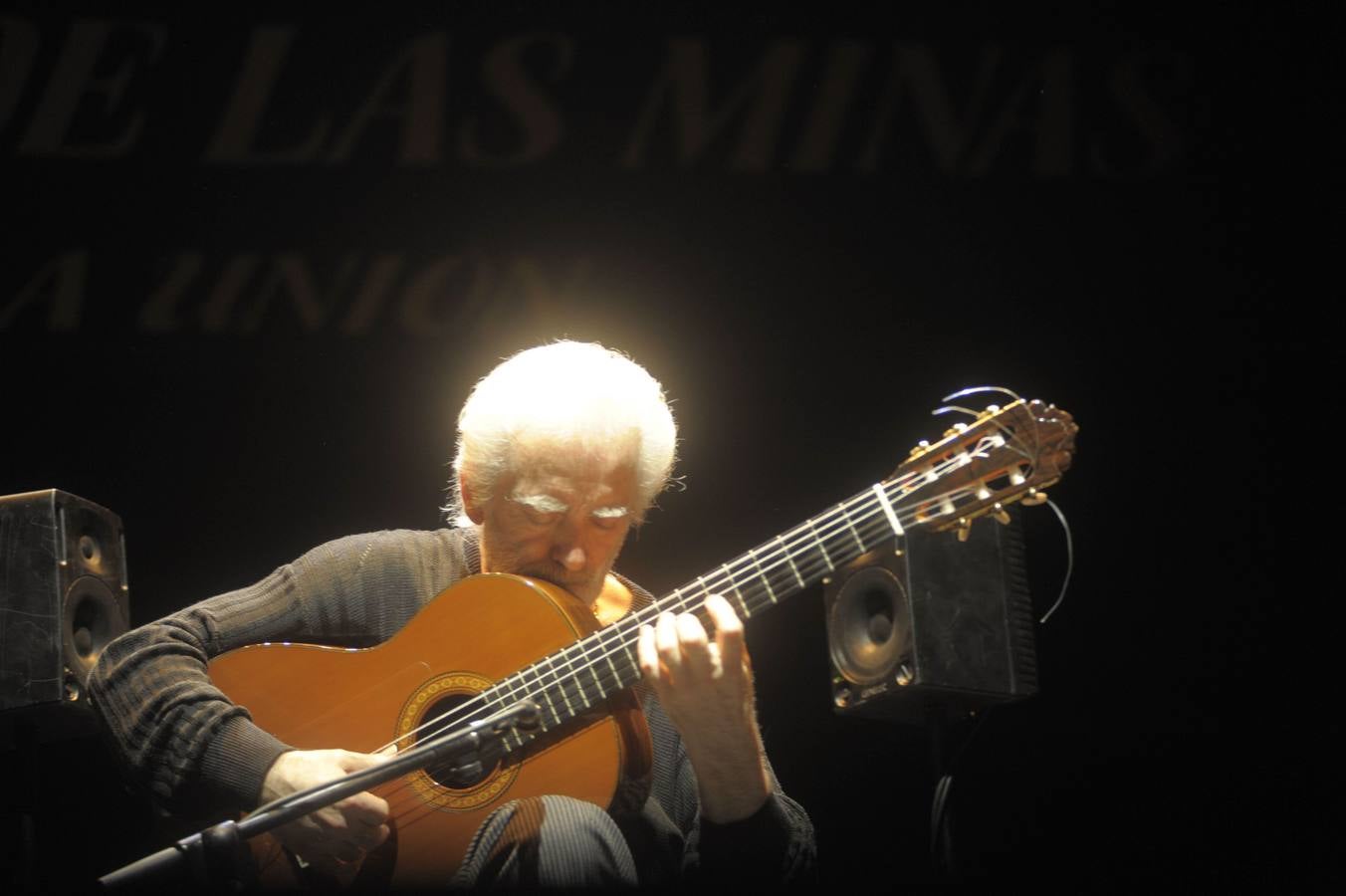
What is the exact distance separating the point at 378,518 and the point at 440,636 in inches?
40.4

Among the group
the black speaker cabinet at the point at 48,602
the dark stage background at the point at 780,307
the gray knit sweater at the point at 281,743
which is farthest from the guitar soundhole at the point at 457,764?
the dark stage background at the point at 780,307

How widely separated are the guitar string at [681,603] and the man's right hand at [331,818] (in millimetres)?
137

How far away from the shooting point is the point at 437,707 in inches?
87.8

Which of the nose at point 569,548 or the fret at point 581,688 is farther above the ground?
the nose at point 569,548

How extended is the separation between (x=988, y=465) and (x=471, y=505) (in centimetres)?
97

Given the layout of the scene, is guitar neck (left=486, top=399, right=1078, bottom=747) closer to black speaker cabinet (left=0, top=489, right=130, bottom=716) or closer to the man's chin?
the man's chin

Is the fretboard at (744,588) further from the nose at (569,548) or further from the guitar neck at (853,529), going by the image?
the nose at (569,548)

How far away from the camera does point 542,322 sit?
3.19m

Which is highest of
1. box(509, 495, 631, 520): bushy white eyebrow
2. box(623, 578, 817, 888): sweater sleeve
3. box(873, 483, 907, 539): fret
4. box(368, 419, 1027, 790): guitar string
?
box(509, 495, 631, 520): bushy white eyebrow

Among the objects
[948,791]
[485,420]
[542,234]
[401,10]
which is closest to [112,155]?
A: [401,10]

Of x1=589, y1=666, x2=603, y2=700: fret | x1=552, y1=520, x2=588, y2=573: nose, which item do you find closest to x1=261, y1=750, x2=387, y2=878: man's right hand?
x1=589, y1=666, x2=603, y2=700: fret

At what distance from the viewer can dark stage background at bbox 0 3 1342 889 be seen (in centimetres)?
300

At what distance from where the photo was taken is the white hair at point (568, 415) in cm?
235

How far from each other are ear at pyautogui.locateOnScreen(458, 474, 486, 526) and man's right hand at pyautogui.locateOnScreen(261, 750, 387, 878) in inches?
20.5
